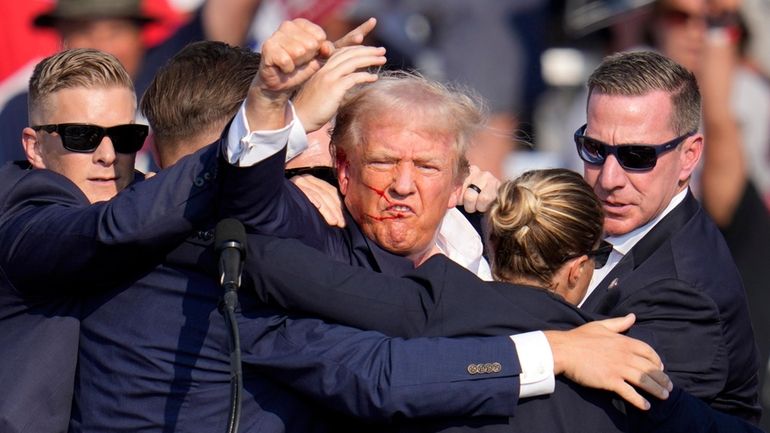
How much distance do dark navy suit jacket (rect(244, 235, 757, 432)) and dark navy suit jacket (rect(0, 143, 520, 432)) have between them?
2.1 inches

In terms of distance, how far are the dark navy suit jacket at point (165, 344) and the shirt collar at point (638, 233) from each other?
1022mm

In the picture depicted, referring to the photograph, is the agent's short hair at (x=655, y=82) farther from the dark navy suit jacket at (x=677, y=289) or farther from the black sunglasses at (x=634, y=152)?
the dark navy suit jacket at (x=677, y=289)

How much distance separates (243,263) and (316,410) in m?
0.46

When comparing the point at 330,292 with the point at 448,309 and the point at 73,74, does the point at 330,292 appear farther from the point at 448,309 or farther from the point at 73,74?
the point at 73,74

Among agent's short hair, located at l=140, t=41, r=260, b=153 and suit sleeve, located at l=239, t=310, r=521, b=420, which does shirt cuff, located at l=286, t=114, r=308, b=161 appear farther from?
suit sleeve, located at l=239, t=310, r=521, b=420

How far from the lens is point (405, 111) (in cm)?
304

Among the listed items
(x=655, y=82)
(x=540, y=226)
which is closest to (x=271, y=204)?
(x=540, y=226)

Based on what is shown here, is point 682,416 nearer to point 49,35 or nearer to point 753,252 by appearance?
point 753,252

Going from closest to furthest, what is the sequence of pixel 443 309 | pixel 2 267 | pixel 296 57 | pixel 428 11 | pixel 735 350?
1. pixel 296 57
2. pixel 443 309
3. pixel 2 267
4. pixel 735 350
5. pixel 428 11

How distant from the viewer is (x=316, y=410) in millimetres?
2943

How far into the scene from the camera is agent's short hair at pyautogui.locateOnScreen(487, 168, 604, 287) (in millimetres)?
2828

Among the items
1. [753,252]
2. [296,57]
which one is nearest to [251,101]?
[296,57]

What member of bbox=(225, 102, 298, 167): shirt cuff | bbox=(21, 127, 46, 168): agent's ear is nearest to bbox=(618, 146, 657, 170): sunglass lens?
bbox=(225, 102, 298, 167): shirt cuff

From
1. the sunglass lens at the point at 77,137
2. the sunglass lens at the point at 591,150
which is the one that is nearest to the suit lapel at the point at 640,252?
the sunglass lens at the point at 591,150
